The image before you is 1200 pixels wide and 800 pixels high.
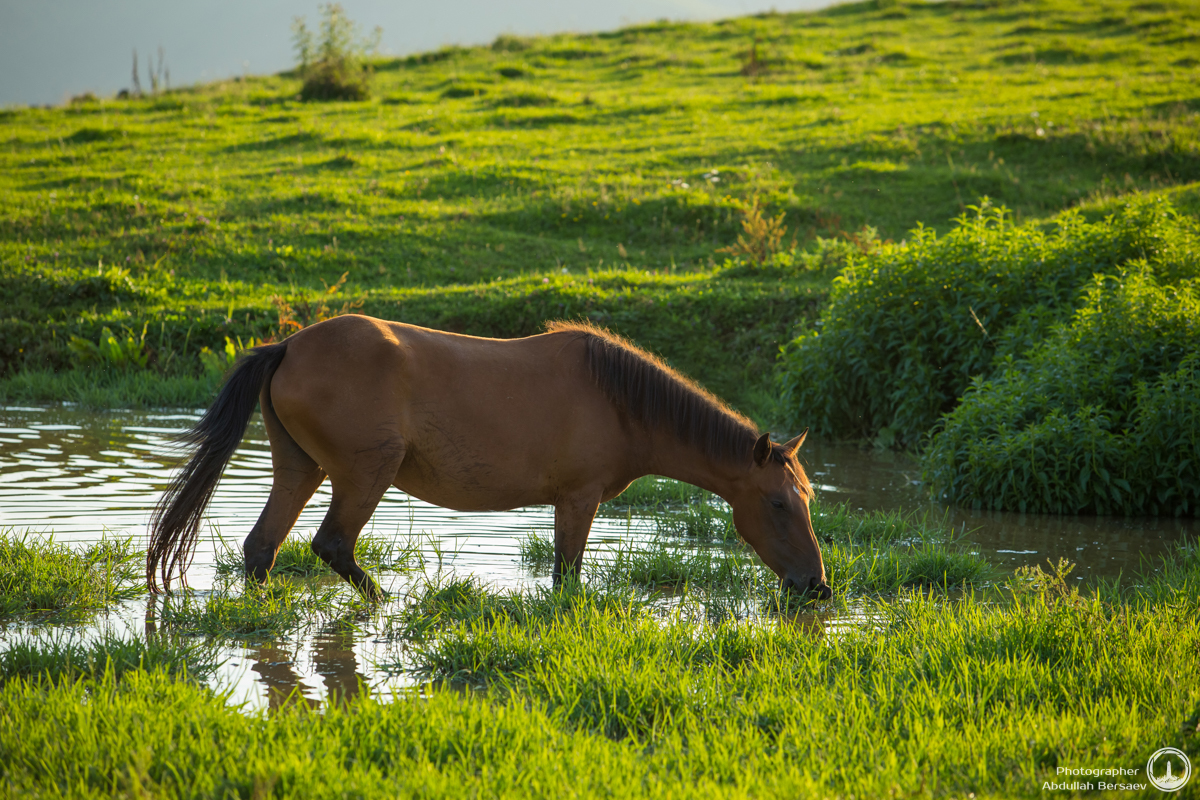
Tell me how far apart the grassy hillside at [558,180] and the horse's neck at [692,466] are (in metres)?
6.03

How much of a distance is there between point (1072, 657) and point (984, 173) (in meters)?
14.9

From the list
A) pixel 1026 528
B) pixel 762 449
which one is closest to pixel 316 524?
pixel 762 449

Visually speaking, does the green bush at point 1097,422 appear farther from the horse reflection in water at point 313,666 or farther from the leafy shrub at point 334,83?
the leafy shrub at point 334,83

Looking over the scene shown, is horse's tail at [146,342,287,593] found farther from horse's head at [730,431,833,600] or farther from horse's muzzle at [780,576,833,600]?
horse's muzzle at [780,576,833,600]

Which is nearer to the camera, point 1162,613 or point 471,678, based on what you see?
point 471,678

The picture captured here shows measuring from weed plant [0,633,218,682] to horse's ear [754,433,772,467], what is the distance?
2.95 meters

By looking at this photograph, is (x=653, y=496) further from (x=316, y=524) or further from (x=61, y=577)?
(x=61, y=577)

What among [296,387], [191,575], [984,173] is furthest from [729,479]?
[984,173]

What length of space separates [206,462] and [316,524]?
1.94 m

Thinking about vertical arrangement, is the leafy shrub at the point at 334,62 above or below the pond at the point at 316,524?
above

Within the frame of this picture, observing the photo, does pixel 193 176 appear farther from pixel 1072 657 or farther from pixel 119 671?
pixel 1072 657

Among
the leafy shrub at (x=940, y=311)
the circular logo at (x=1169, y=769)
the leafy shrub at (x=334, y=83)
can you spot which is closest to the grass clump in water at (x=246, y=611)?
the circular logo at (x=1169, y=769)

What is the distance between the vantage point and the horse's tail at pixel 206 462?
5.14m

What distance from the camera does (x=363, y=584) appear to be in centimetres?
526
